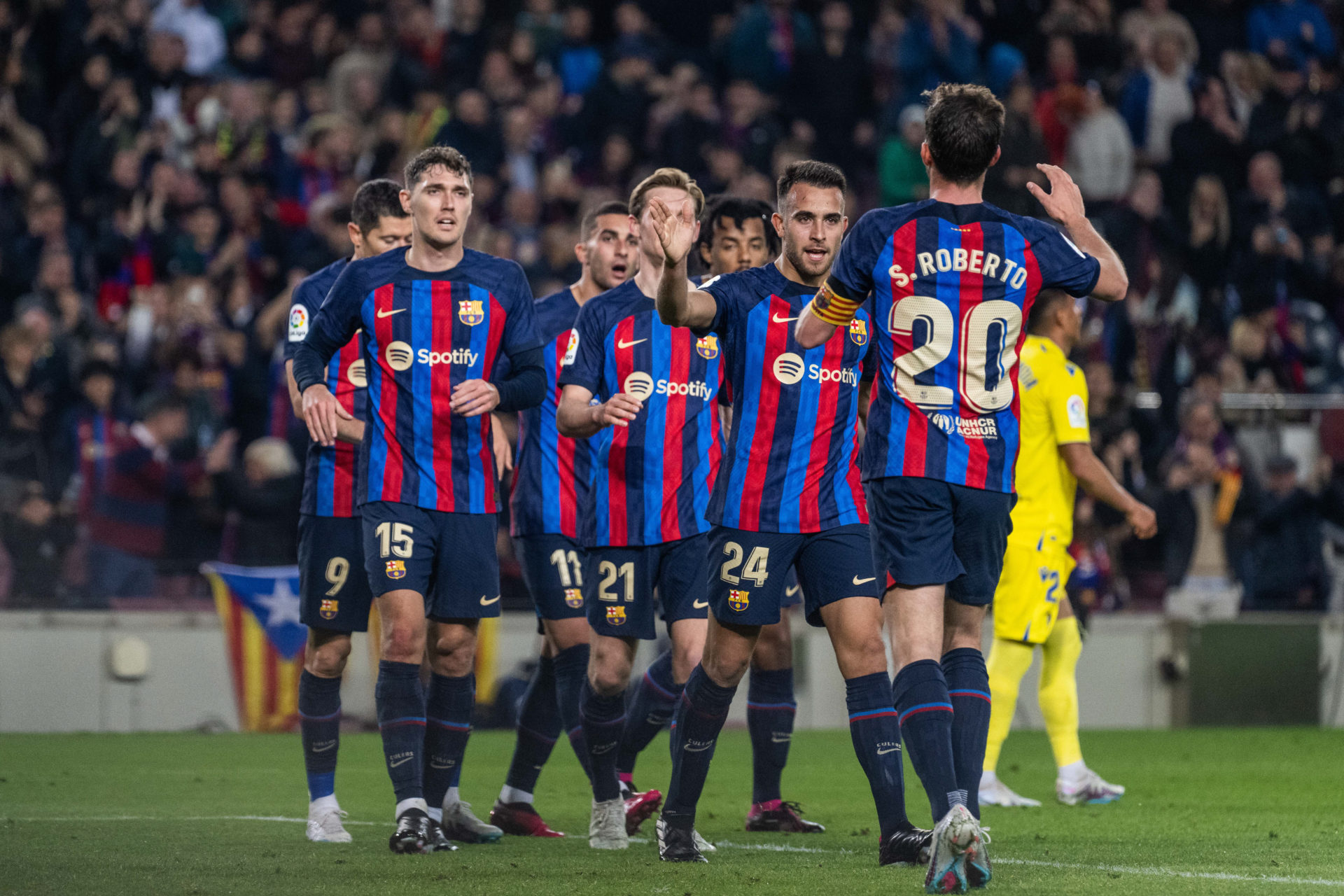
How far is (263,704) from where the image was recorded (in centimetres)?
1255

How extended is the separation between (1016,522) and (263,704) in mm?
6273

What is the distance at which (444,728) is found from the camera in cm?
665

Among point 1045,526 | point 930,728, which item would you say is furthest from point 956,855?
point 1045,526

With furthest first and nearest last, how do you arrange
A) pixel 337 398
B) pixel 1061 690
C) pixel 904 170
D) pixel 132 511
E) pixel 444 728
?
pixel 904 170 → pixel 132 511 → pixel 1061 690 → pixel 337 398 → pixel 444 728

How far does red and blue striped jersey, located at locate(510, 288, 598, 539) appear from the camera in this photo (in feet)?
24.5

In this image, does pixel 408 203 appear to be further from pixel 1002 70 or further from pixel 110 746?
pixel 1002 70

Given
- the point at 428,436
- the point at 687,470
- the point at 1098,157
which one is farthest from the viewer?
the point at 1098,157

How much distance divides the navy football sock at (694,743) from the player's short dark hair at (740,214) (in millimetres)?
2130

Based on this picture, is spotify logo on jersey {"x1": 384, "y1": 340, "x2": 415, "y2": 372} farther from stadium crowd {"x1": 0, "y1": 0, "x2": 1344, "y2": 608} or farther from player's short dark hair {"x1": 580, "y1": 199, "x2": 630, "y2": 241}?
stadium crowd {"x1": 0, "y1": 0, "x2": 1344, "y2": 608}

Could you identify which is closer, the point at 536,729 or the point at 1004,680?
the point at 536,729

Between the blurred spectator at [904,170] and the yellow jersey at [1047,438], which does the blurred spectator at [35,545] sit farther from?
the blurred spectator at [904,170]

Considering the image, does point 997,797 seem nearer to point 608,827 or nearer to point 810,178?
point 608,827

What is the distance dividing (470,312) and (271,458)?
6.39 m

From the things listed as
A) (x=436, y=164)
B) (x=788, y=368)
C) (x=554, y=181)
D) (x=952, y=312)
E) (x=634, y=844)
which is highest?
(x=554, y=181)
